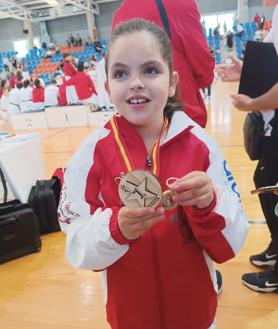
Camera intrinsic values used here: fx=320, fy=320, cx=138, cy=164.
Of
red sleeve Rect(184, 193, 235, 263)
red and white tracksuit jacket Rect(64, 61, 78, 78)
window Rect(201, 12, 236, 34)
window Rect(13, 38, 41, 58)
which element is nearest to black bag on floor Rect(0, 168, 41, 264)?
red sleeve Rect(184, 193, 235, 263)

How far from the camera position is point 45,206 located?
261cm

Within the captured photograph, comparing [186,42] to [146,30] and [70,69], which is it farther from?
[70,69]

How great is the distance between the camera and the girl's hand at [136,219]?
0.64 metres

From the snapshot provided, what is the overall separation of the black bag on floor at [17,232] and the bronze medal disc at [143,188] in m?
1.91

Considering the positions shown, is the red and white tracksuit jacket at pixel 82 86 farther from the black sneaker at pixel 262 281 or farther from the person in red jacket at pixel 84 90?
the black sneaker at pixel 262 281

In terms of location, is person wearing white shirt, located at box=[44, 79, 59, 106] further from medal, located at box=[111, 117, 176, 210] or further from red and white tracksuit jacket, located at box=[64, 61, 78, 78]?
medal, located at box=[111, 117, 176, 210]

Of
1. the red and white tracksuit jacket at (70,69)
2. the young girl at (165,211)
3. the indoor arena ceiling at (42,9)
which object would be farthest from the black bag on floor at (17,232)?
the indoor arena ceiling at (42,9)

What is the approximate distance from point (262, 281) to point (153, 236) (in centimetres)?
121

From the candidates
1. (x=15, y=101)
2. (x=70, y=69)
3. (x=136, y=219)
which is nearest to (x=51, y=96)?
(x=70, y=69)

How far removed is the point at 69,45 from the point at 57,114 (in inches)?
619

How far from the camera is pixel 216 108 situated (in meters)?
6.83

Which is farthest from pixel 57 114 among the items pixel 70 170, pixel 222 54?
pixel 222 54

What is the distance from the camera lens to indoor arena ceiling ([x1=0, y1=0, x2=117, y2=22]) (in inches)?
759

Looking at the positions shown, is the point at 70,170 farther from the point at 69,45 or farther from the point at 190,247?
the point at 69,45
